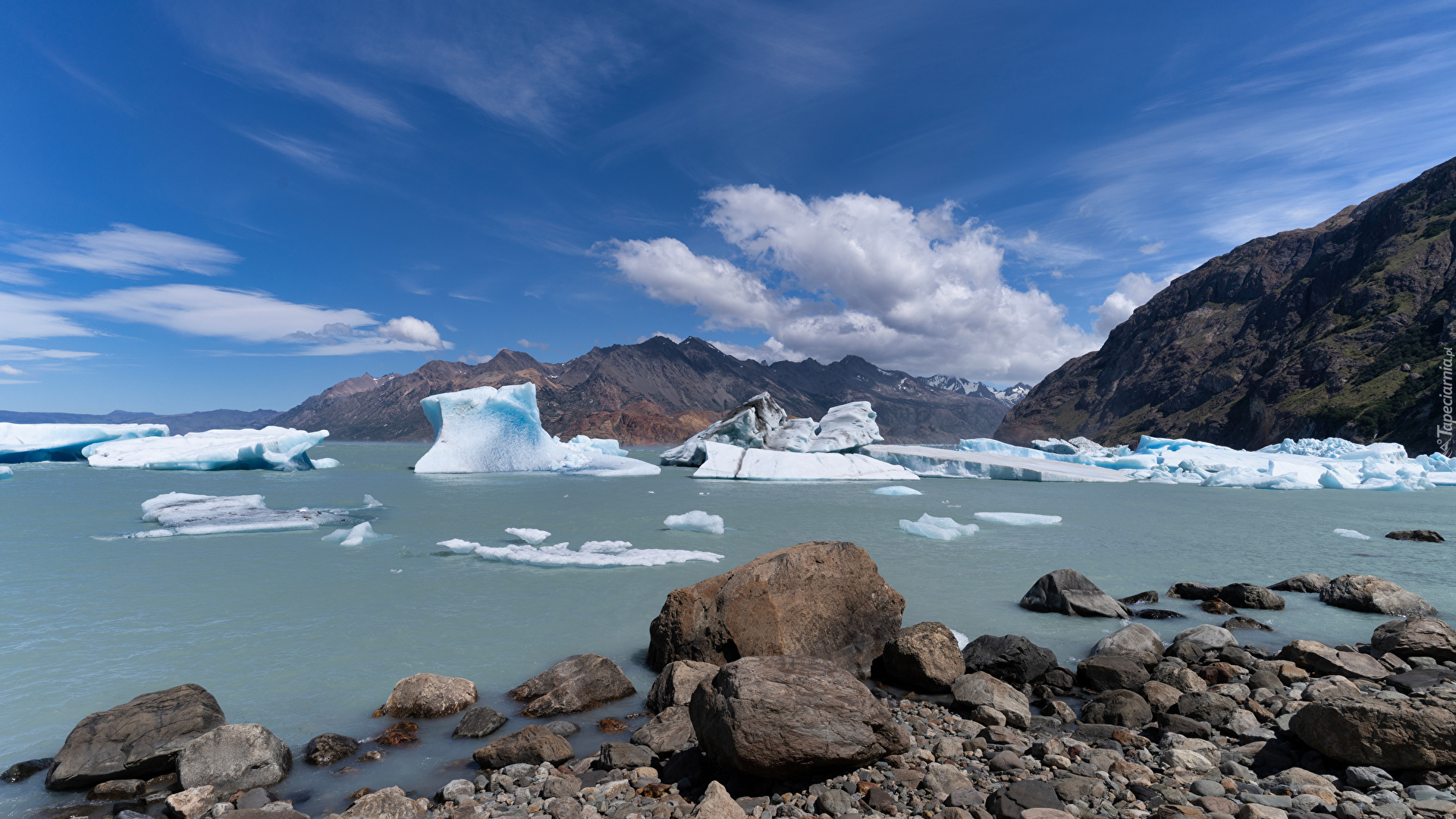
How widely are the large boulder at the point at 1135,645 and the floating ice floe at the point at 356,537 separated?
10769 mm

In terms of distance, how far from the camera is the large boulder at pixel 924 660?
4.84 m

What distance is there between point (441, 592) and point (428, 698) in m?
3.57

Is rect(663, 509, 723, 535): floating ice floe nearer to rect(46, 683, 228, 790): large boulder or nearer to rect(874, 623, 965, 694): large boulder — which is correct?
rect(874, 623, 965, 694): large boulder

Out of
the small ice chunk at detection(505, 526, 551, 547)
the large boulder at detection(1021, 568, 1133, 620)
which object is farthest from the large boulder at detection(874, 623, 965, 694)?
the small ice chunk at detection(505, 526, 551, 547)

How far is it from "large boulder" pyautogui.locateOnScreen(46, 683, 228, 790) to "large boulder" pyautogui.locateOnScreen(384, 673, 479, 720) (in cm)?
97

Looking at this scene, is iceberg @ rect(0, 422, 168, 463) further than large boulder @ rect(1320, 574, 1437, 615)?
Yes

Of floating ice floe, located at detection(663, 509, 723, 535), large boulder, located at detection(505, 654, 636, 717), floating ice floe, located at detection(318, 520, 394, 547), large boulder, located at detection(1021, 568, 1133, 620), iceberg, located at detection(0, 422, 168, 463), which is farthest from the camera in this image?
iceberg, located at detection(0, 422, 168, 463)

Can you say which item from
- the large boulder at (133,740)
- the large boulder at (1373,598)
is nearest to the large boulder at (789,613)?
the large boulder at (133,740)

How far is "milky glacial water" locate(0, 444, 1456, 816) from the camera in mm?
4562

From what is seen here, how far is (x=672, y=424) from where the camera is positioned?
15512cm

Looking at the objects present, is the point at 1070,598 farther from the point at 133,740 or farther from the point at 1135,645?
the point at 133,740

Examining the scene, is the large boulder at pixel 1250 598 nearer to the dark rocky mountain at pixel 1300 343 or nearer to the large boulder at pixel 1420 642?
the large boulder at pixel 1420 642

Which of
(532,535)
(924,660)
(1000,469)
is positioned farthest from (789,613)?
(1000,469)

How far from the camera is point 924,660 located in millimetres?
4891
